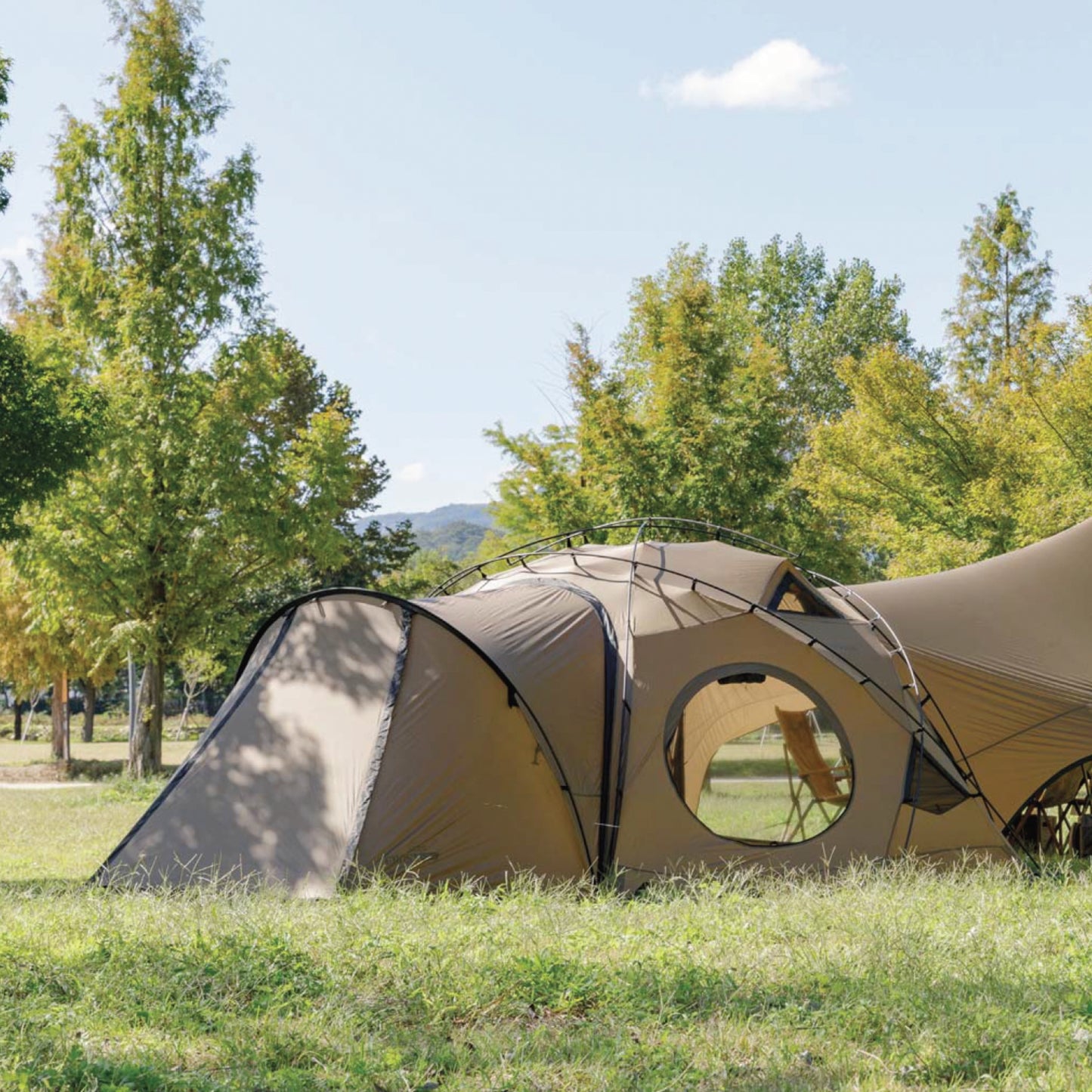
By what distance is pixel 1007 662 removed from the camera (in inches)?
385

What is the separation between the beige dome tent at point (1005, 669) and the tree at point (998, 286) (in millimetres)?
16496

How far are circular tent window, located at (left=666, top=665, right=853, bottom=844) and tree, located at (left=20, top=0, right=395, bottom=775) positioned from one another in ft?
38.2

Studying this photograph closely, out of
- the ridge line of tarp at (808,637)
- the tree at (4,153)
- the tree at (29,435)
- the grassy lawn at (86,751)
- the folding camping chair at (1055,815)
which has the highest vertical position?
the tree at (4,153)

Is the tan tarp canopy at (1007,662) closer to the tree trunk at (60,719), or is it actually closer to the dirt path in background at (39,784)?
the dirt path in background at (39,784)

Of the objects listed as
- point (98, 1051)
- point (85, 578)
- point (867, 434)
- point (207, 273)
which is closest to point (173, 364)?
point (207, 273)

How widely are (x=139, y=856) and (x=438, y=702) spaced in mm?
2209

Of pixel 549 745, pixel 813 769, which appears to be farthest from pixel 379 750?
pixel 813 769

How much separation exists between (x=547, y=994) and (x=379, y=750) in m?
3.38

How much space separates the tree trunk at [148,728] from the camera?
19.5 metres

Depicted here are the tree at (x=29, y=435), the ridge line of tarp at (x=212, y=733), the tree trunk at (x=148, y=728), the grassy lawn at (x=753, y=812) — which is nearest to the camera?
the grassy lawn at (x=753, y=812)

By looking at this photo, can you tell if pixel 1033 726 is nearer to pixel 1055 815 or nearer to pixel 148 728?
pixel 1055 815

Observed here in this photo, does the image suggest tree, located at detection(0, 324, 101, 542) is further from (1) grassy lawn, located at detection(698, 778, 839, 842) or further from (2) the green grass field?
(1) grassy lawn, located at detection(698, 778, 839, 842)

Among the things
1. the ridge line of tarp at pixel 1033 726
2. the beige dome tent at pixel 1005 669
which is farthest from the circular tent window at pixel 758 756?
the ridge line of tarp at pixel 1033 726

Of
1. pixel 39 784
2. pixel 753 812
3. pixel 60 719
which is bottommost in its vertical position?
pixel 39 784
